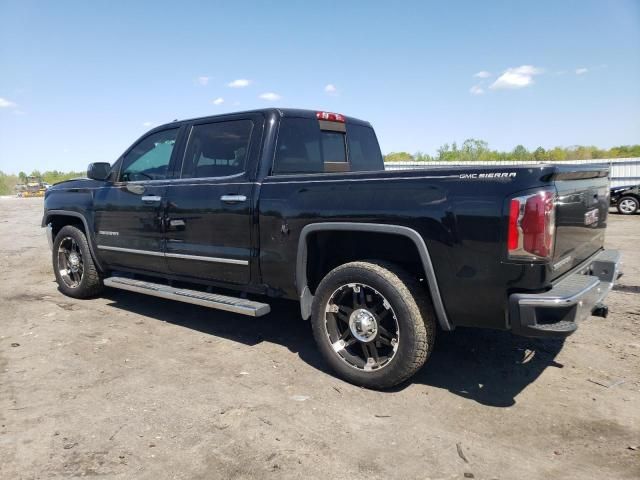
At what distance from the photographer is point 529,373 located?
3.62 meters

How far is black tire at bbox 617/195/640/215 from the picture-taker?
17062 millimetres

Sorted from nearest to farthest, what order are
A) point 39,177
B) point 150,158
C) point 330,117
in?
point 330,117 → point 150,158 → point 39,177

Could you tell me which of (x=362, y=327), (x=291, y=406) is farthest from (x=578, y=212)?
(x=291, y=406)

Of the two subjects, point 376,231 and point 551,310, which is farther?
point 376,231

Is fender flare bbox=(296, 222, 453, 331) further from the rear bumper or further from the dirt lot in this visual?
the dirt lot

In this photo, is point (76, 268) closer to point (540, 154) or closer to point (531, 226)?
point (531, 226)

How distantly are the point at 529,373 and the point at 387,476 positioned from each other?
176 cm

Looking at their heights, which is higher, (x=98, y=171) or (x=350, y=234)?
(x=98, y=171)

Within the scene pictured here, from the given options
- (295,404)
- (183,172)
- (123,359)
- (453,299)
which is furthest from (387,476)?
(183,172)

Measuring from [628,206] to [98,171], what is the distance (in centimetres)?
1803

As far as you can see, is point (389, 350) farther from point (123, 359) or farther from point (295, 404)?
point (123, 359)

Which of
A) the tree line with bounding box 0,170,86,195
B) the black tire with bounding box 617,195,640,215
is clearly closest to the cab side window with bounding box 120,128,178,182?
the black tire with bounding box 617,195,640,215

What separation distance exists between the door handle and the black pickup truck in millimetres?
19

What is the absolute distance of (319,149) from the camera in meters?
4.56
